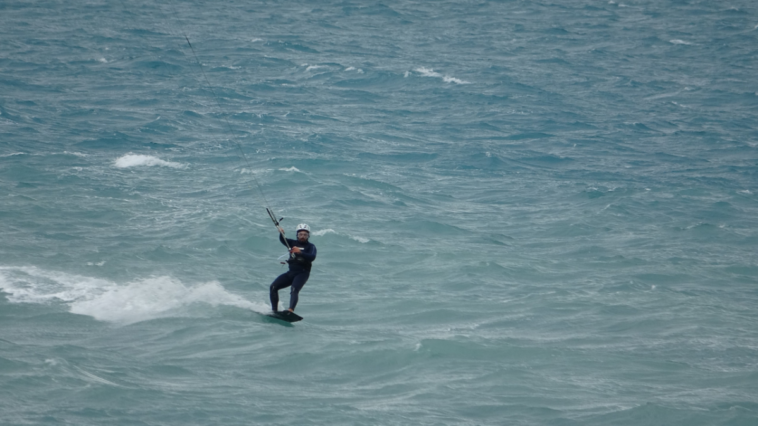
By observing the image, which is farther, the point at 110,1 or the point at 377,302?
the point at 110,1

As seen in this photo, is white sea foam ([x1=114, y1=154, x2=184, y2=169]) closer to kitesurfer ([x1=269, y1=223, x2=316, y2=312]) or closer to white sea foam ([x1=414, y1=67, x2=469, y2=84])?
kitesurfer ([x1=269, y1=223, x2=316, y2=312])

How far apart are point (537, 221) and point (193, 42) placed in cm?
3314

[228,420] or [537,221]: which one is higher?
[228,420]

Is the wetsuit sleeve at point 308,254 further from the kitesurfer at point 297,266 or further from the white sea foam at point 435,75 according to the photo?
the white sea foam at point 435,75

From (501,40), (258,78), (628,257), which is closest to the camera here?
(628,257)

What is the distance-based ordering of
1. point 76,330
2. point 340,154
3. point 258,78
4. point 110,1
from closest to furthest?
1. point 76,330
2. point 340,154
3. point 258,78
4. point 110,1

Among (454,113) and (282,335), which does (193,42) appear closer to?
(454,113)

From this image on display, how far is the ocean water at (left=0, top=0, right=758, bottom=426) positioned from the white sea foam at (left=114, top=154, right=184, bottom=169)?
0.66 ft

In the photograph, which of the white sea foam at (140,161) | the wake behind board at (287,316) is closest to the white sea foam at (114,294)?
the wake behind board at (287,316)

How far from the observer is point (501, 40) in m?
57.9

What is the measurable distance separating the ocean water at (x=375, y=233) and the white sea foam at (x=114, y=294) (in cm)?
8

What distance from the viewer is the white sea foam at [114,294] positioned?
647 inches

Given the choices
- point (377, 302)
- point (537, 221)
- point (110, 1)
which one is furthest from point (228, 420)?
point (110, 1)

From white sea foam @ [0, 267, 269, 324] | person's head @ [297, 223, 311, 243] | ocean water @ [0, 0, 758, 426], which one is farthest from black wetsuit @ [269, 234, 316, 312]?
white sea foam @ [0, 267, 269, 324]
